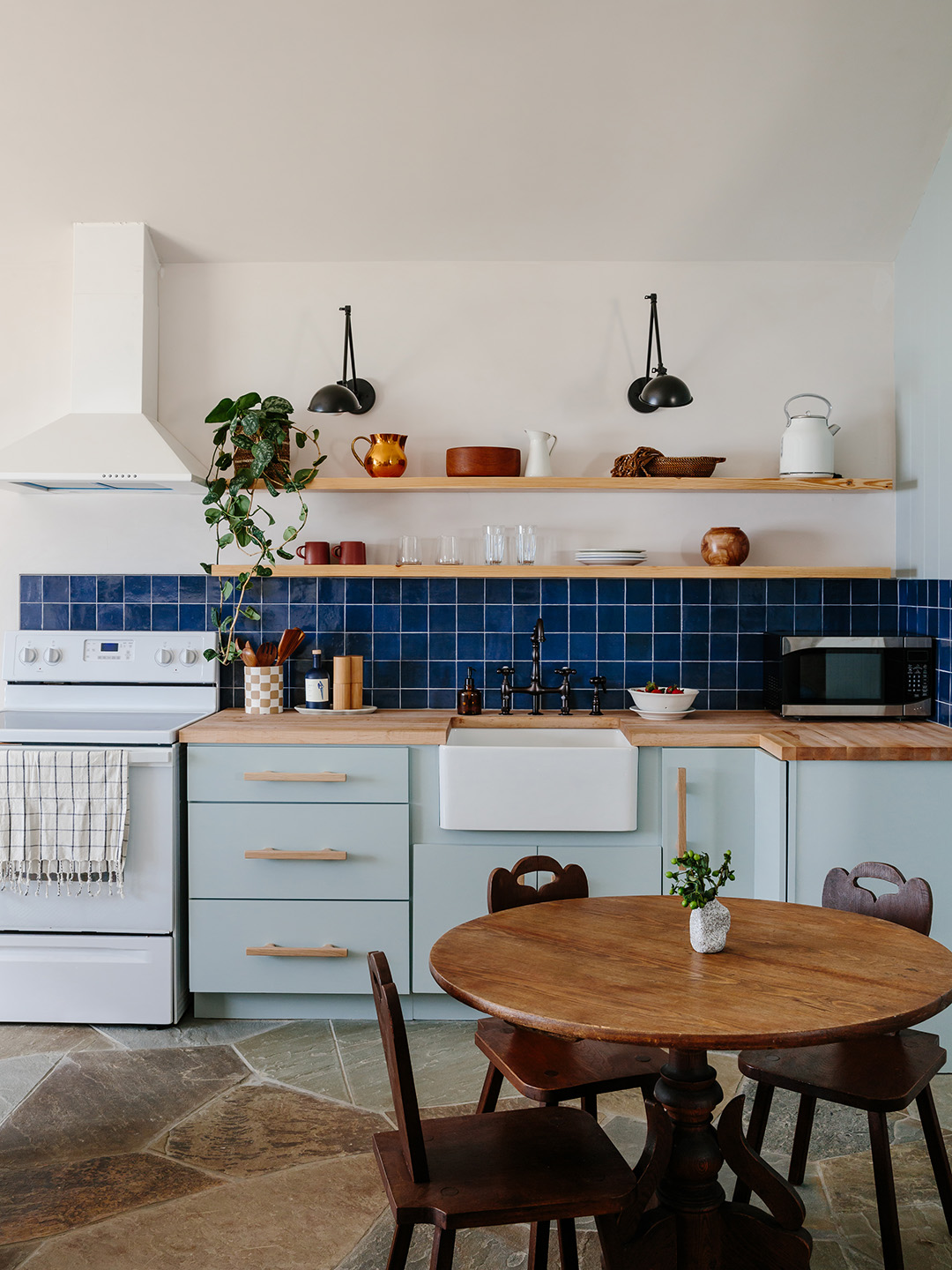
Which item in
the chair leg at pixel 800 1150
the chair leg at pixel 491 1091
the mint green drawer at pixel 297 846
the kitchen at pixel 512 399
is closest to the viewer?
the chair leg at pixel 491 1091

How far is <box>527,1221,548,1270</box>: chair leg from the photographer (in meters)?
1.72

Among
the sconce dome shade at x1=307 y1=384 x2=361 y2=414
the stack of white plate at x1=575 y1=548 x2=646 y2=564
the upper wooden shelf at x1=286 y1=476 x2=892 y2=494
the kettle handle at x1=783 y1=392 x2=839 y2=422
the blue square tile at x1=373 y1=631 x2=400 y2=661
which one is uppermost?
the kettle handle at x1=783 y1=392 x2=839 y2=422

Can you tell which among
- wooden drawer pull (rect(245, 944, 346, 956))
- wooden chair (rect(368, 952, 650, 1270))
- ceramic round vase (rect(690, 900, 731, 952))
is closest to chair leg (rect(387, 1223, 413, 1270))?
wooden chair (rect(368, 952, 650, 1270))

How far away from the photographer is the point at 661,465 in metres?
3.63

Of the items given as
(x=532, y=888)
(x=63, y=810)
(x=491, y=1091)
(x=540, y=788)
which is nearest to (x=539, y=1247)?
(x=491, y=1091)

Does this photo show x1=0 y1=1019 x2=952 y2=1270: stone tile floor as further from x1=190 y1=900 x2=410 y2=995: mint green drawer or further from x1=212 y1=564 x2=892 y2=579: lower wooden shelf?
x1=212 y1=564 x2=892 y2=579: lower wooden shelf

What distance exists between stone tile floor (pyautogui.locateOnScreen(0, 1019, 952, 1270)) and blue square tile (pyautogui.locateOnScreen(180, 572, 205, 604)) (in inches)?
58.8

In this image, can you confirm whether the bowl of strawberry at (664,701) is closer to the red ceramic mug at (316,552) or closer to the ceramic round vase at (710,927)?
the red ceramic mug at (316,552)

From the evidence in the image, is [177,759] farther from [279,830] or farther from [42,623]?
[42,623]

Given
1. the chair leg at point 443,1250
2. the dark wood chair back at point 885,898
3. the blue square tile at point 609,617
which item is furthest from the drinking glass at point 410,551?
the chair leg at point 443,1250

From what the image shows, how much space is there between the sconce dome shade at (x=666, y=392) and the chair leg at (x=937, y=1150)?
2187 millimetres

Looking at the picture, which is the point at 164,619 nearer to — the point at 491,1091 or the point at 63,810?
the point at 63,810

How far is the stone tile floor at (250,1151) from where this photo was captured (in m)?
2.14

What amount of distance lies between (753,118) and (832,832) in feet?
7.41
